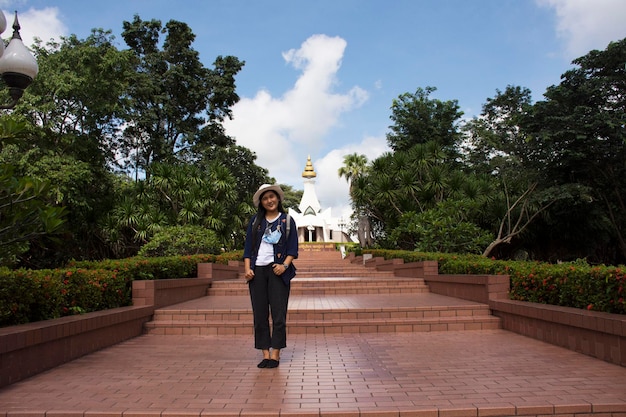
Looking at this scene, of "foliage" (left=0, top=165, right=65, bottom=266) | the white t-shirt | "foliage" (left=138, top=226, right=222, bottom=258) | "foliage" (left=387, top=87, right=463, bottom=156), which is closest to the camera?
"foliage" (left=0, top=165, right=65, bottom=266)

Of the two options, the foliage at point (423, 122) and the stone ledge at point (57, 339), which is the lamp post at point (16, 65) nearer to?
the stone ledge at point (57, 339)

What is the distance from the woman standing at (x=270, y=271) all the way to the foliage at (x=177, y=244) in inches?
365

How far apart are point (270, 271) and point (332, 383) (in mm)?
1154

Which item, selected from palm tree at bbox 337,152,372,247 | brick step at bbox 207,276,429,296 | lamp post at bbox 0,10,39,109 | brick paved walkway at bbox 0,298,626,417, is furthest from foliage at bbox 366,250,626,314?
palm tree at bbox 337,152,372,247

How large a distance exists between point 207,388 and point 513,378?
240 centimetres

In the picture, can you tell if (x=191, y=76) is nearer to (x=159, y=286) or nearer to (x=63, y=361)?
(x=159, y=286)

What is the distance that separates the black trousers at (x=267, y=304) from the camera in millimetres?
4301

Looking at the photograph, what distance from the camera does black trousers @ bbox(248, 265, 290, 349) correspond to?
430cm

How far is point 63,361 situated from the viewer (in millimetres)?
4543

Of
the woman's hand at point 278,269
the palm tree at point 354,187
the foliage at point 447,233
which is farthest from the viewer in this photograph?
the palm tree at point 354,187

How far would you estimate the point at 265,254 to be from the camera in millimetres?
4375

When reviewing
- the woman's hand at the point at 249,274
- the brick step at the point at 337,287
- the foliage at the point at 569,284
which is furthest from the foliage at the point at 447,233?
the woman's hand at the point at 249,274

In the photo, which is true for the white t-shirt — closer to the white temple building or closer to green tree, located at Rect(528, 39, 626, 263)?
green tree, located at Rect(528, 39, 626, 263)

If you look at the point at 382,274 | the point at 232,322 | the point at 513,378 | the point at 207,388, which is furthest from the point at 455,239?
the point at 207,388
